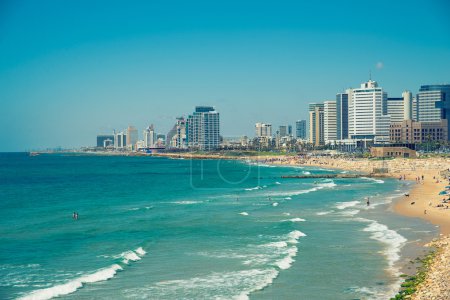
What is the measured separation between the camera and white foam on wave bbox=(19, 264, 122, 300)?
2667 cm

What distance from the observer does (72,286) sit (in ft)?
92.0

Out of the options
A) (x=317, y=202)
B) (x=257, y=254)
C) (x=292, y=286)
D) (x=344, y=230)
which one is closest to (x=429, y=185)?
(x=317, y=202)

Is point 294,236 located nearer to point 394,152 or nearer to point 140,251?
point 140,251

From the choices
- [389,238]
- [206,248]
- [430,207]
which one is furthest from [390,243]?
[430,207]

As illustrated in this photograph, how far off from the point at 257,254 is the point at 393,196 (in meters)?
39.1

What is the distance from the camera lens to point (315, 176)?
111500 mm

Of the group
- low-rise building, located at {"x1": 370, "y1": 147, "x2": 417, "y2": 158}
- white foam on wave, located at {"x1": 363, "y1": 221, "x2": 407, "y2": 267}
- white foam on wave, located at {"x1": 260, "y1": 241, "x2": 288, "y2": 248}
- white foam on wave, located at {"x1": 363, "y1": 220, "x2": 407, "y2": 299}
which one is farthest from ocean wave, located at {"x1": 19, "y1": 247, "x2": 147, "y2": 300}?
low-rise building, located at {"x1": 370, "y1": 147, "x2": 417, "y2": 158}

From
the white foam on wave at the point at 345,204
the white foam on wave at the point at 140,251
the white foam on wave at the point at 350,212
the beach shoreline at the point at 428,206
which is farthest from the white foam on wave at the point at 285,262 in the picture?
the white foam on wave at the point at 345,204

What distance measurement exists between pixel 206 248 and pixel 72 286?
38.4 feet

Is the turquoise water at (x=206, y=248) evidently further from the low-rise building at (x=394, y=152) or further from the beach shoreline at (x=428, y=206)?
the low-rise building at (x=394, y=152)

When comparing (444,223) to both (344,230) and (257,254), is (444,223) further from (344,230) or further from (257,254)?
(257,254)

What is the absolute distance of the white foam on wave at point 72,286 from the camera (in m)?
26.7

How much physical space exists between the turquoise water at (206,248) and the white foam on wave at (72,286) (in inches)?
2.3

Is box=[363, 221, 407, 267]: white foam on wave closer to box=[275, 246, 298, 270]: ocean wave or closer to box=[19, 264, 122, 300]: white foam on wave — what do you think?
box=[275, 246, 298, 270]: ocean wave
